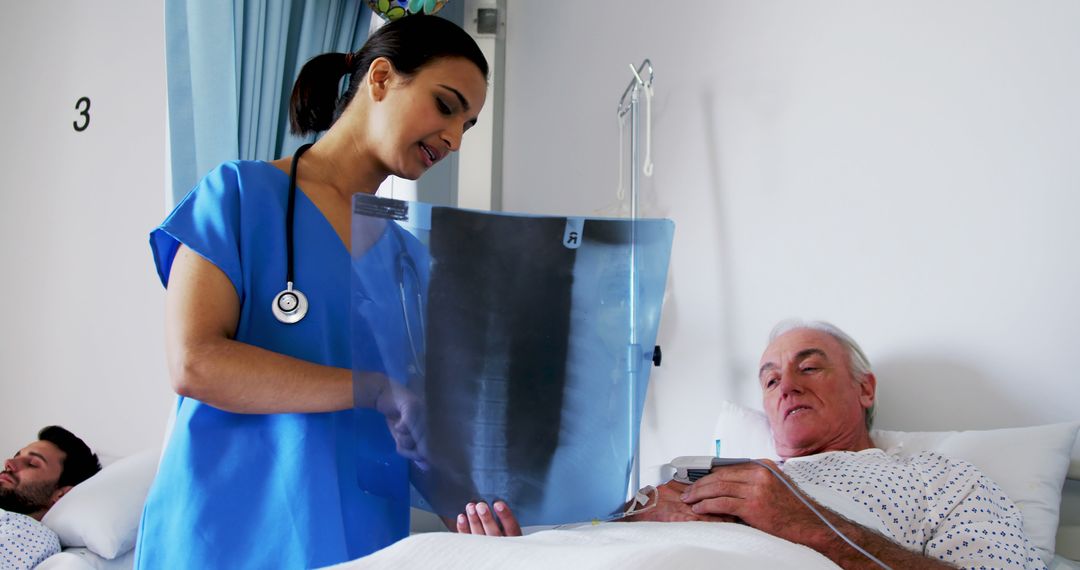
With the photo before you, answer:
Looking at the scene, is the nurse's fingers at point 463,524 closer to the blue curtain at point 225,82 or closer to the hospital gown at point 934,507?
the hospital gown at point 934,507

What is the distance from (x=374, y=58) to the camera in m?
1.22

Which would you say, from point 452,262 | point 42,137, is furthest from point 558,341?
point 42,137

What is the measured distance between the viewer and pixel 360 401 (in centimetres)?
101

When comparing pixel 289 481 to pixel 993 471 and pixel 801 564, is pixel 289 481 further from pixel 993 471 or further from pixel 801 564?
pixel 993 471

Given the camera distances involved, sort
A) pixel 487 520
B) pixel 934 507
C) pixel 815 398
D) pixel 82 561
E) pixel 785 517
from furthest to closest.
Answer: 1. pixel 82 561
2. pixel 815 398
3. pixel 934 507
4. pixel 785 517
5. pixel 487 520

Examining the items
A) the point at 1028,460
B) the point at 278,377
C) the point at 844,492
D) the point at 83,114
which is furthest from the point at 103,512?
the point at 1028,460

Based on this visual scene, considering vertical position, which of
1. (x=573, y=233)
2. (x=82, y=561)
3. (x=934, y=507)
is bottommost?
(x=82, y=561)

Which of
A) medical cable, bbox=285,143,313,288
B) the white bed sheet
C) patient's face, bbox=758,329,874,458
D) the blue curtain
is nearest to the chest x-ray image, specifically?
medical cable, bbox=285,143,313,288

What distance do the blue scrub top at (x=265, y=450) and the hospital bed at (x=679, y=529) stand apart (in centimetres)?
16

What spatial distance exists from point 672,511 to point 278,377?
1.95 ft

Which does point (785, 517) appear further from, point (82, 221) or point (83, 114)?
point (83, 114)

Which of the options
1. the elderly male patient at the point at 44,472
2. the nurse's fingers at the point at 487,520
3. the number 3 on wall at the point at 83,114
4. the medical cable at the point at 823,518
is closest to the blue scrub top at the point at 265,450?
the nurse's fingers at the point at 487,520

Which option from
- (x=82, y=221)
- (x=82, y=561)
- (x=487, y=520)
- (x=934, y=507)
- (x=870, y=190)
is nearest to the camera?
(x=487, y=520)

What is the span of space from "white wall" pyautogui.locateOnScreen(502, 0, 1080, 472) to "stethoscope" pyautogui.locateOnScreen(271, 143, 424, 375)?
3.80 feet
